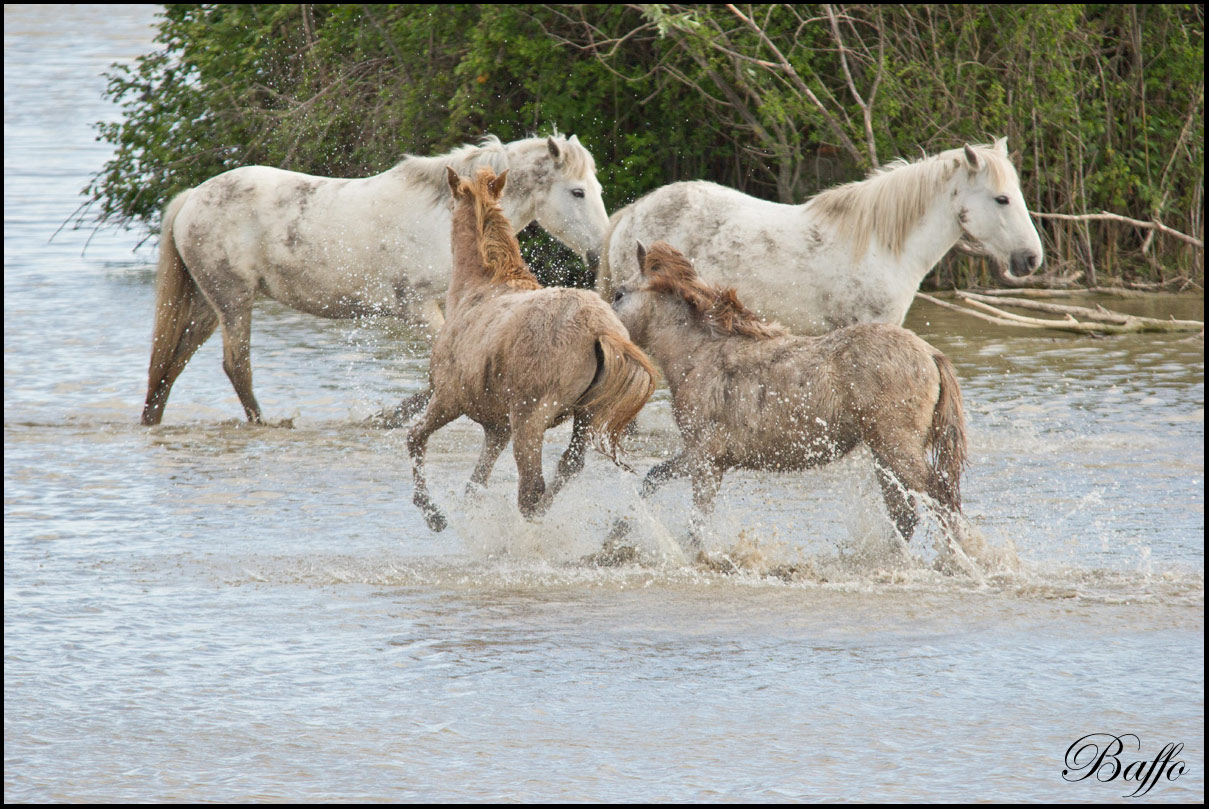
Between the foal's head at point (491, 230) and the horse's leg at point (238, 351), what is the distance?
114 inches

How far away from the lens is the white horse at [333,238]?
29.0ft

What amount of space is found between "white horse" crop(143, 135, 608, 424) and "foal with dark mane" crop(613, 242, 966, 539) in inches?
117

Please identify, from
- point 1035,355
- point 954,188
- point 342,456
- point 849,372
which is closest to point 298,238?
point 342,456

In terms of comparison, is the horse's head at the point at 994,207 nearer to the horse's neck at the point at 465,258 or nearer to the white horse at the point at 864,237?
the white horse at the point at 864,237

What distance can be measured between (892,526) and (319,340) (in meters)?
7.14

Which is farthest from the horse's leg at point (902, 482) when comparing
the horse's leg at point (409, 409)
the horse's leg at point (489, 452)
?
the horse's leg at point (409, 409)

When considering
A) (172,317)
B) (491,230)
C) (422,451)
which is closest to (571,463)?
(422,451)

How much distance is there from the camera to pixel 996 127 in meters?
13.0

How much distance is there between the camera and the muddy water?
377 centimetres

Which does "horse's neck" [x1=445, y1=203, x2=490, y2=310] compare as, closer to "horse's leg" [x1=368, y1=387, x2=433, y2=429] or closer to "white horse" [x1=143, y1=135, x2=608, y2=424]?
"horse's leg" [x1=368, y1=387, x2=433, y2=429]

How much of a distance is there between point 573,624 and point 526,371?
1077 millimetres

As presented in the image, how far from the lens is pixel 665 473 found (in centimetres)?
584

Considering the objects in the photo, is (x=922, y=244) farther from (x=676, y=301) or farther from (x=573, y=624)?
(x=573, y=624)

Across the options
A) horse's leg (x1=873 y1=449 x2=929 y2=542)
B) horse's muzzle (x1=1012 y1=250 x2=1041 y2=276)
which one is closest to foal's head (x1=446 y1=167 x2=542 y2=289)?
horse's leg (x1=873 y1=449 x2=929 y2=542)
